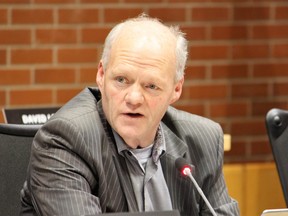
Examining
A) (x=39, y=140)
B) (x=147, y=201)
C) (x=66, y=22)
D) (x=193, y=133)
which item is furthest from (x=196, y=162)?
(x=66, y=22)

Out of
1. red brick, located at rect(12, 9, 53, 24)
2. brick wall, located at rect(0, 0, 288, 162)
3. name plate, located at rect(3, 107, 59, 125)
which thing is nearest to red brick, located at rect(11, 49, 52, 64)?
brick wall, located at rect(0, 0, 288, 162)

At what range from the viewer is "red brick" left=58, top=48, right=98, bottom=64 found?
4273mm

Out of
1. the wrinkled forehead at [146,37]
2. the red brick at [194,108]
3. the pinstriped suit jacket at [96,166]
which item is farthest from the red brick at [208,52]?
the wrinkled forehead at [146,37]

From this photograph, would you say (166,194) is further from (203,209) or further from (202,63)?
(202,63)

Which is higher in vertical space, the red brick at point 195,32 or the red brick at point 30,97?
the red brick at point 195,32

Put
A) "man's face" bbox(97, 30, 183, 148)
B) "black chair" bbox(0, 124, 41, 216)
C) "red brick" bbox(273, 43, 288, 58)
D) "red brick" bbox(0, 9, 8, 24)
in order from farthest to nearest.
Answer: "red brick" bbox(273, 43, 288, 58) → "red brick" bbox(0, 9, 8, 24) → "black chair" bbox(0, 124, 41, 216) → "man's face" bbox(97, 30, 183, 148)

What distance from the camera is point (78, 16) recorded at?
168 inches

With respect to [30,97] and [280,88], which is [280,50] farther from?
[30,97]

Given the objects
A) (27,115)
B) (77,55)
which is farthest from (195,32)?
(27,115)

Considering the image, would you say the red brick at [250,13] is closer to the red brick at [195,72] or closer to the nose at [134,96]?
the red brick at [195,72]

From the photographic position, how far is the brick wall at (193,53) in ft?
13.8

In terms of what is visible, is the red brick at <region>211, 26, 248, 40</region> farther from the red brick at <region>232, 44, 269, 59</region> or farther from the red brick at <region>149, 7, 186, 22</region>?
the red brick at <region>149, 7, 186, 22</region>

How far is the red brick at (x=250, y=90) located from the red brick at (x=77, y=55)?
86 cm

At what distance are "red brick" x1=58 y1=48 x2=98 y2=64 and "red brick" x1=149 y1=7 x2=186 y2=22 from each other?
16.0 inches
